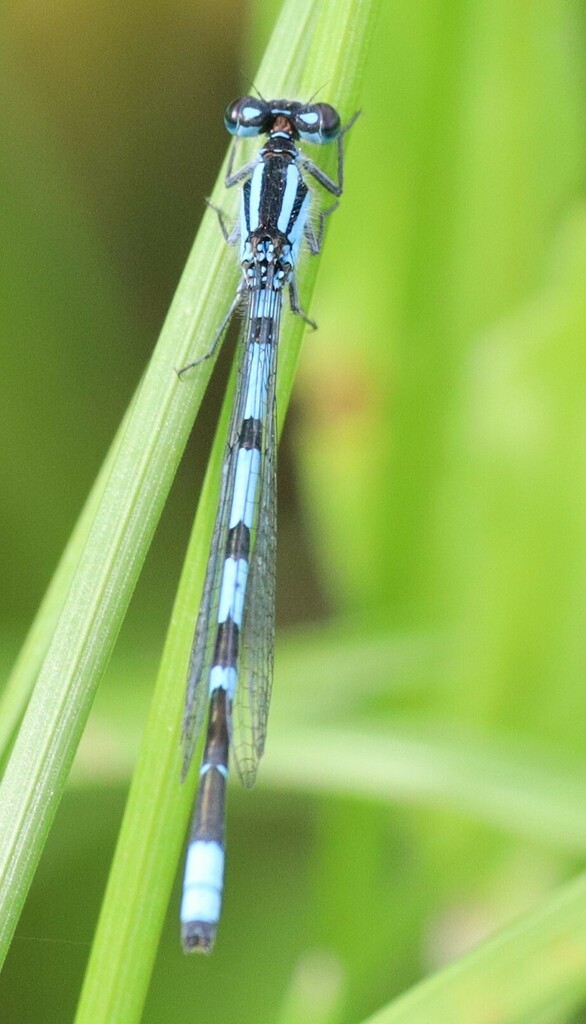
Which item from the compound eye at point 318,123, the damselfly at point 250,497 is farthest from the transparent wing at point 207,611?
the compound eye at point 318,123

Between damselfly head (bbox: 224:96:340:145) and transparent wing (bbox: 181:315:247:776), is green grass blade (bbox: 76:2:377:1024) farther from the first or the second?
damselfly head (bbox: 224:96:340:145)

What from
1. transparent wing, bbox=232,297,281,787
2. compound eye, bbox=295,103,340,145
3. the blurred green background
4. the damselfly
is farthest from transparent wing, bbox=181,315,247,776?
the blurred green background

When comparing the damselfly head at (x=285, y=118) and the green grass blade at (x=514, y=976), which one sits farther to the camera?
the damselfly head at (x=285, y=118)

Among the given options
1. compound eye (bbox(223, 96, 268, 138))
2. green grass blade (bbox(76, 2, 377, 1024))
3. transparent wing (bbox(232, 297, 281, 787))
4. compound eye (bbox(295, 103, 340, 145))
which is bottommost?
green grass blade (bbox(76, 2, 377, 1024))

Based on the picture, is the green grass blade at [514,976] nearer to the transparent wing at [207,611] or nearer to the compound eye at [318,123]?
the transparent wing at [207,611]

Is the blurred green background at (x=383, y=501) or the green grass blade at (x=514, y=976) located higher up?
the blurred green background at (x=383, y=501)

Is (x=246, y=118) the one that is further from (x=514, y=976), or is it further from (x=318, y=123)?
(x=514, y=976)

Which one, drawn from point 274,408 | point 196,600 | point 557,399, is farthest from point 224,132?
point 196,600
